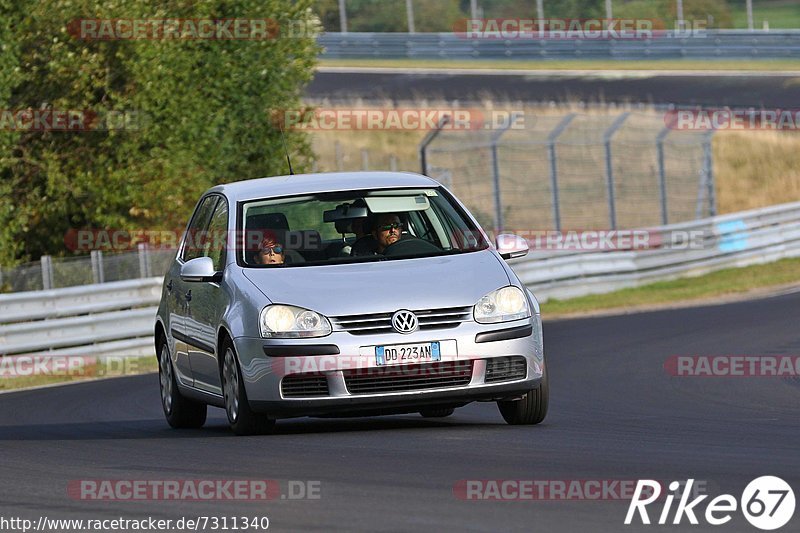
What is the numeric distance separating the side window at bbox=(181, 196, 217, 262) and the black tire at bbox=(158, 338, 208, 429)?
0.72 metres

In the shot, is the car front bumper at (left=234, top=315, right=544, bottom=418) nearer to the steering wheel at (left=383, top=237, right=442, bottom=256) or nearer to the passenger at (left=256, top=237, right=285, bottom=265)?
the passenger at (left=256, top=237, right=285, bottom=265)

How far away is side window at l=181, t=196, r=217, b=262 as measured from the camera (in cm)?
1172

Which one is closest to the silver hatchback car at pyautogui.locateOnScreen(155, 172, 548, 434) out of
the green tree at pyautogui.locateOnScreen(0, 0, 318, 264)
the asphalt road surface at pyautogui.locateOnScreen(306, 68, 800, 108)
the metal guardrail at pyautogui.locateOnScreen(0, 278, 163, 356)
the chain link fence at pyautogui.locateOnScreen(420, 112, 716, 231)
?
the metal guardrail at pyautogui.locateOnScreen(0, 278, 163, 356)

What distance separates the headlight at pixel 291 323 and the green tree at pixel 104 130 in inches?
606

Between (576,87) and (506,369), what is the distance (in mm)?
36182

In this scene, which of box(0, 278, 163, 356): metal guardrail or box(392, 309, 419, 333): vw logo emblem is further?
box(0, 278, 163, 356): metal guardrail

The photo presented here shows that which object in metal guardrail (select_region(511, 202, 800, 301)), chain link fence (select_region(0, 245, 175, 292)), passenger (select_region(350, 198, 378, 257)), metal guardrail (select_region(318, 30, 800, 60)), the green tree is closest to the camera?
passenger (select_region(350, 198, 378, 257))

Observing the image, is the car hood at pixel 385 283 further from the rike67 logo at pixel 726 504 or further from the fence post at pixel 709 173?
the fence post at pixel 709 173

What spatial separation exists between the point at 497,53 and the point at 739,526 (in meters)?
46.1

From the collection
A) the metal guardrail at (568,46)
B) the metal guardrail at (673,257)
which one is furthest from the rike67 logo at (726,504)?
the metal guardrail at (568,46)

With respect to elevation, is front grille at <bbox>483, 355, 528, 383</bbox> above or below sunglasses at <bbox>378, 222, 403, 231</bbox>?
below

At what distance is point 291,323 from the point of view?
9703mm

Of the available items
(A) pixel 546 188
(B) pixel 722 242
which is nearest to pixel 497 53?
(A) pixel 546 188

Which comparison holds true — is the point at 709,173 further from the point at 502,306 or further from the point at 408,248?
the point at 502,306
